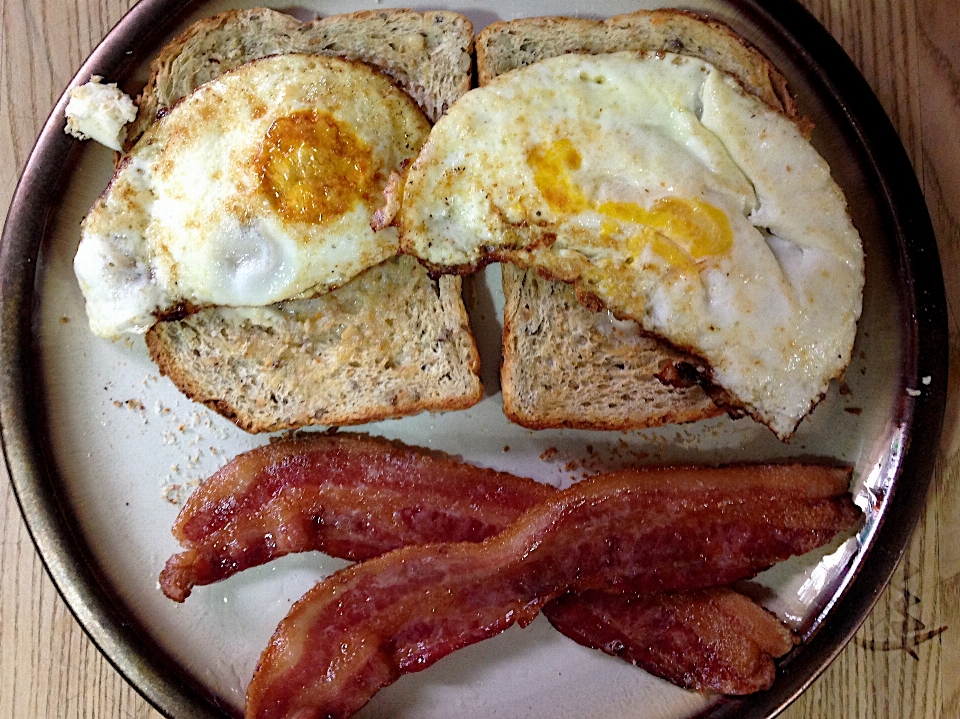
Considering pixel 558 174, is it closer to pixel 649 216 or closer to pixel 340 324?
pixel 649 216

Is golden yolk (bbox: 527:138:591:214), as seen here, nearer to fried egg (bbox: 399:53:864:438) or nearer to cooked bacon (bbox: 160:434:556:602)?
fried egg (bbox: 399:53:864:438)

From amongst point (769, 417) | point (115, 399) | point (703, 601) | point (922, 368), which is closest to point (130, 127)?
point (115, 399)

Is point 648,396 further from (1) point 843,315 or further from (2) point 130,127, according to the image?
(2) point 130,127

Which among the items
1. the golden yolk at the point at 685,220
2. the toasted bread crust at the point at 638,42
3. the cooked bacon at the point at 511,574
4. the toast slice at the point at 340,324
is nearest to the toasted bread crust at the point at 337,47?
the toast slice at the point at 340,324

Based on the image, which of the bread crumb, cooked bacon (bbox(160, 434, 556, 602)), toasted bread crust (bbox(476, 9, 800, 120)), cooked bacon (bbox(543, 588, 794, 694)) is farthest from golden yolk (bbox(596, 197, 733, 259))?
the bread crumb

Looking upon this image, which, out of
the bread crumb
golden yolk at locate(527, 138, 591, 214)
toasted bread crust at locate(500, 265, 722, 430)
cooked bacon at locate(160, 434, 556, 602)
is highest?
the bread crumb

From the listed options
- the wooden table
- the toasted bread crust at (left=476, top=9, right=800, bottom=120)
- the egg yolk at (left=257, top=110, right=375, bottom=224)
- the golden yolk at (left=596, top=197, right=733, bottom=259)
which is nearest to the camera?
the golden yolk at (left=596, top=197, right=733, bottom=259)

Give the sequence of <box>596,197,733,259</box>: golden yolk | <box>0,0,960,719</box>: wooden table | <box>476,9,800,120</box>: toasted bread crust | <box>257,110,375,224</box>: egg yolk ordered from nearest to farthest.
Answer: <box>596,197,733,259</box>: golden yolk
<box>257,110,375,224</box>: egg yolk
<box>476,9,800,120</box>: toasted bread crust
<box>0,0,960,719</box>: wooden table
